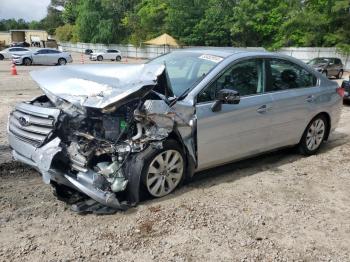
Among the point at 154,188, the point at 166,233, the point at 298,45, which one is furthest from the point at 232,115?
the point at 298,45

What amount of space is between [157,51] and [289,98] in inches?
1824

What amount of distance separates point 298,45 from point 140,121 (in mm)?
38721

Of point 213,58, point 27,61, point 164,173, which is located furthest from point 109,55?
point 164,173

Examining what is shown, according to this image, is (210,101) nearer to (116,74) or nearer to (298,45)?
(116,74)

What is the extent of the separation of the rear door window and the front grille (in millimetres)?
2899

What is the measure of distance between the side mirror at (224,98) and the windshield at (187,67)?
14.5 inches

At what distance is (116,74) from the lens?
15.8 ft

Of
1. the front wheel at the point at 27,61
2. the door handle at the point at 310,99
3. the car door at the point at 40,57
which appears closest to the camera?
the door handle at the point at 310,99

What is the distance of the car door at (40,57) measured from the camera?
94.6ft

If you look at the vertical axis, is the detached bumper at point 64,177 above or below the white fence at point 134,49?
below

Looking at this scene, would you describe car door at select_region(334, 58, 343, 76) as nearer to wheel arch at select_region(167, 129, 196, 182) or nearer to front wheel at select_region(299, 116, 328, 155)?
front wheel at select_region(299, 116, 328, 155)

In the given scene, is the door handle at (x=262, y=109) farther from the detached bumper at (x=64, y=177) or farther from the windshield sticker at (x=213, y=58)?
the detached bumper at (x=64, y=177)

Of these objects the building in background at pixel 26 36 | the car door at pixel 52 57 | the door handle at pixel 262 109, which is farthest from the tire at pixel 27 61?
the building in background at pixel 26 36

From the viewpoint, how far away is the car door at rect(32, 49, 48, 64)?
94.6ft
